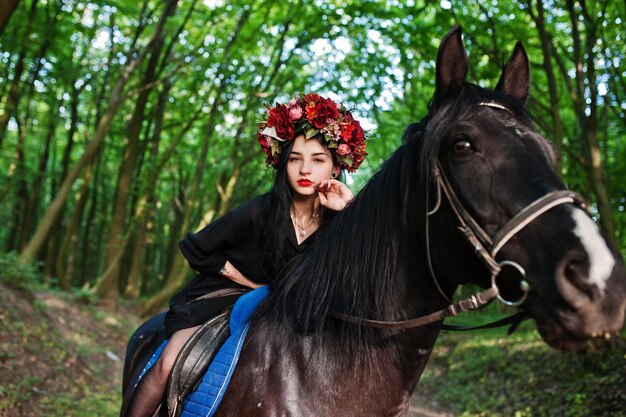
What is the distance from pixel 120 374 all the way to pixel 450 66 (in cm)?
949

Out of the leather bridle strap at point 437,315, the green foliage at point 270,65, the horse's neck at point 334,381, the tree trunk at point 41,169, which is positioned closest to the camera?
the leather bridle strap at point 437,315

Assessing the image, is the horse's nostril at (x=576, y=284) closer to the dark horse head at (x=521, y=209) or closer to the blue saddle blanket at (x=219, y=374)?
the dark horse head at (x=521, y=209)

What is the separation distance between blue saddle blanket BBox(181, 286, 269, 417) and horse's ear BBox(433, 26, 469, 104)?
56.2 inches

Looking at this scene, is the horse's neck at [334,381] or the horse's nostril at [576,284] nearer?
the horse's nostril at [576,284]

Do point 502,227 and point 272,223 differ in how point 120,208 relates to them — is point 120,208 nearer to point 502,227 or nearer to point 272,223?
point 272,223

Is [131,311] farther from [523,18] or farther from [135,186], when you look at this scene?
[523,18]

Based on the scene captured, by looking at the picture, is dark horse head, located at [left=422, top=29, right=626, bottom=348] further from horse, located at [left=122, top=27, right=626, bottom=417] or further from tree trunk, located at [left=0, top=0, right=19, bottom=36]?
tree trunk, located at [left=0, top=0, right=19, bottom=36]

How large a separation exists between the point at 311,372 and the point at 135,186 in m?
14.7

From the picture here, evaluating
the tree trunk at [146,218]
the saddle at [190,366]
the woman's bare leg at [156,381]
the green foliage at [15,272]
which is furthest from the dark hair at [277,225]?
the tree trunk at [146,218]

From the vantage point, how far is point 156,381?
2.64 meters

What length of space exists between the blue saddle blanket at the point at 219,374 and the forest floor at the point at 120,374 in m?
4.21

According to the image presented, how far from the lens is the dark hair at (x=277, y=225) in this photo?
2764 mm

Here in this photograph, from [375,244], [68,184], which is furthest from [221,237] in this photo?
[68,184]

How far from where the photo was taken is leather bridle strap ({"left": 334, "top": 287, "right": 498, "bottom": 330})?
1805 millimetres
